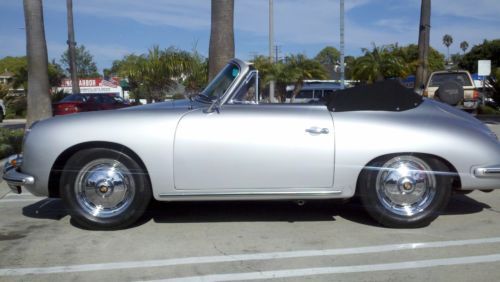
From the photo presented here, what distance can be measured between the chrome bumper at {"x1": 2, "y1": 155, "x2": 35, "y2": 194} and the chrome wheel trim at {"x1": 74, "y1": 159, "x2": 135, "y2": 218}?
401 millimetres

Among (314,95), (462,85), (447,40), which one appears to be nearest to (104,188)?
(314,95)

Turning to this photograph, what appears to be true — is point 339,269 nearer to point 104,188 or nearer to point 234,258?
point 234,258

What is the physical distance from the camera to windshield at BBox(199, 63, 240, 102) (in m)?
4.81

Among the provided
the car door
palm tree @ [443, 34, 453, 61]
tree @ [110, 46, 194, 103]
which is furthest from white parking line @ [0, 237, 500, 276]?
palm tree @ [443, 34, 453, 61]

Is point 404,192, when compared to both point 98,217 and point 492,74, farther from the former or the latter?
point 492,74

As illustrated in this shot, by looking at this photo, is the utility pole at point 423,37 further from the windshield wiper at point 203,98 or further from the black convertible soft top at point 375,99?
the windshield wiper at point 203,98

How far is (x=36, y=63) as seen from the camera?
11.9 m

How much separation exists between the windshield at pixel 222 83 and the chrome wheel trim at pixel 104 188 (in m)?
1.09

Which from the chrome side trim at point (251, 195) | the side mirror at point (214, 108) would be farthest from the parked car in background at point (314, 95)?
the chrome side trim at point (251, 195)

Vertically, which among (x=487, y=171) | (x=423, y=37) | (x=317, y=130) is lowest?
(x=487, y=171)

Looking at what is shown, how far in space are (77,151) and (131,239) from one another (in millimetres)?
879

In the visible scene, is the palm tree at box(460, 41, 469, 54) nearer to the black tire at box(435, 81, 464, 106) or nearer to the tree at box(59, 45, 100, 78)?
the tree at box(59, 45, 100, 78)

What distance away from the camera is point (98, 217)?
4539mm

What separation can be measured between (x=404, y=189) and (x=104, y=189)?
8.49 ft
